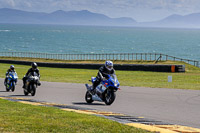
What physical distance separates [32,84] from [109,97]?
557cm

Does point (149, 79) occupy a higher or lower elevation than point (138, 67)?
lower

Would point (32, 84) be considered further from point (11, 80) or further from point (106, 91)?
point (106, 91)

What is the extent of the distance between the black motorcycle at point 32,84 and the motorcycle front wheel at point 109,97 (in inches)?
193

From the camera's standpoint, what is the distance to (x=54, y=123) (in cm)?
957

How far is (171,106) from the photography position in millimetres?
14172

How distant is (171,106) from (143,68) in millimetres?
29433

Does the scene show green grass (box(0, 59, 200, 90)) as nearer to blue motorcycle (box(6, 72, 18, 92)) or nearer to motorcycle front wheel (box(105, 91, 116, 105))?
blue motorcycle (box(6, 72, 18, 92))

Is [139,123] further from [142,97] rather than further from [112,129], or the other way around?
[142,97]

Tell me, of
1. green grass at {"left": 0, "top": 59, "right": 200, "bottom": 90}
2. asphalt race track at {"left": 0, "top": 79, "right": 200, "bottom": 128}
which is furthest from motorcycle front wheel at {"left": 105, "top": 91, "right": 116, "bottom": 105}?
green grass at {"left": 0, "top": 59, "right": 200, "bottom": 90}

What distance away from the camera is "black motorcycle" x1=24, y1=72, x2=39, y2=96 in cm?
1861

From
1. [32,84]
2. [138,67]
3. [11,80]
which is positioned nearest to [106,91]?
[32,84]

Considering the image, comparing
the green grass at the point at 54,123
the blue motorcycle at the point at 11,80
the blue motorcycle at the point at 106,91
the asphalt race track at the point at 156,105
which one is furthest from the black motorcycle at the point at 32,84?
the green grass at the point at 54,123

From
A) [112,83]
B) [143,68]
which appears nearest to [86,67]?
[143,68]

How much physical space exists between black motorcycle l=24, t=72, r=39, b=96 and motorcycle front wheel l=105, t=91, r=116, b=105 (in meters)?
4.91
